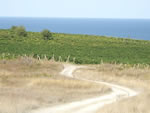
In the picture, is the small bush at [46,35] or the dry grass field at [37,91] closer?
the dry grass field at [37,91]

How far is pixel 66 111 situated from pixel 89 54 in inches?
1934

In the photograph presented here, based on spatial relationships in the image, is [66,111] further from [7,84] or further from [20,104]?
[7,84]

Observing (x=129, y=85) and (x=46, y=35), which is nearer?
(x=129, y=85)

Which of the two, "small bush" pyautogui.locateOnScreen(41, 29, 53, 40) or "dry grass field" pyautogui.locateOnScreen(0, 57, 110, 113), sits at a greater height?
"dry grass field" pyautogui.locateOnScreen(0, 57, 110, 113)

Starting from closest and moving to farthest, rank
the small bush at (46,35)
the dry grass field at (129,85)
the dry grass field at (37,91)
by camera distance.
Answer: the dry grass field at (129,85)
the dry grass field at (37,91)
the small bush at (46,35)

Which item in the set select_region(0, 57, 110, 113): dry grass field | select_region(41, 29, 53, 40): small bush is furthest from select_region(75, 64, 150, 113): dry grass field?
select_region(41, 29, 53, 40): small bush

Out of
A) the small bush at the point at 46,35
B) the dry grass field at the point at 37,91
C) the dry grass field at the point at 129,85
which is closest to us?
the dry grass field at the point at 129,85

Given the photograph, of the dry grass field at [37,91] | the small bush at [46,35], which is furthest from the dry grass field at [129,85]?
the small bush at [46,35]

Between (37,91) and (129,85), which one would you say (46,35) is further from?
(37,91)

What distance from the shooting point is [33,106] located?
16984 millimetres

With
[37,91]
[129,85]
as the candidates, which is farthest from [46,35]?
[37,91]

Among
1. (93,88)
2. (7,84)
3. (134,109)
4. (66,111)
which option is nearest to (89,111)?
(66,111)

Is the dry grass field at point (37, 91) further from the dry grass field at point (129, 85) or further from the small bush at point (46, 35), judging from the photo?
the small bush at point (46, 35)

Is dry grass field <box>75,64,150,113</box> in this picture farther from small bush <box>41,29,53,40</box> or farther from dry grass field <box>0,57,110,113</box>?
small bush <box>41,29,53,40</box>
